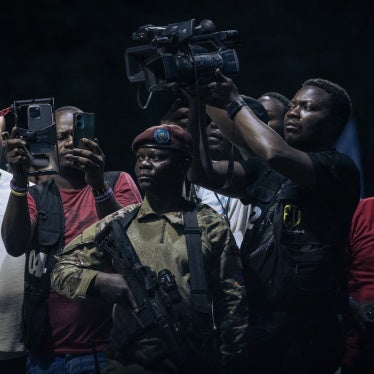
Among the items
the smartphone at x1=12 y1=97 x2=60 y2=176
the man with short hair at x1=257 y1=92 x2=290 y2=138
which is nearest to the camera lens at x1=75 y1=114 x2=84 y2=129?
the smartphone at x1=12 y1=97 x2=60 y2=176

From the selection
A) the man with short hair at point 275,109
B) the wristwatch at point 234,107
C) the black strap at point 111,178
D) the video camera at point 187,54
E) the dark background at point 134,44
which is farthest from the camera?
the dark background at point 134,44

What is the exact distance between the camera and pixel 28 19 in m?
6.01

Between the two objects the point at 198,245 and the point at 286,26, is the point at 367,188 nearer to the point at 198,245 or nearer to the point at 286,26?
the point at 286,26

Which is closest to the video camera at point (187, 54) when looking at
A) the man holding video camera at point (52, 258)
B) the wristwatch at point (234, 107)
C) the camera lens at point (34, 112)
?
the wristwatch at point (234, 107)

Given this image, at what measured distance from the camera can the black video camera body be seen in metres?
3.26

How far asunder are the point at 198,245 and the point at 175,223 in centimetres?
15

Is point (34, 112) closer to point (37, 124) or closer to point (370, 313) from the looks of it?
point (37, 124)

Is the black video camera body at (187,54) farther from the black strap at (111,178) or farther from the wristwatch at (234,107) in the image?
the black strap at (111,178)

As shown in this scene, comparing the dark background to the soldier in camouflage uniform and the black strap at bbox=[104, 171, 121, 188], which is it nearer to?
the black strap at bbox=[104, 171, 121, 188]

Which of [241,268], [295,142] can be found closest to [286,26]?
[295,142]

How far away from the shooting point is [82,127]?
364 cm

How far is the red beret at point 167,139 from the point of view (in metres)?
3.63

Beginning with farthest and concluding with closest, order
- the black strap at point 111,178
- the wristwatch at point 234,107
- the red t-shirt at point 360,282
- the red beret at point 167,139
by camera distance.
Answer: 1. the black strap at point 111,178
2. the red t-shirt at point 360,282
3. the red beret at point 167,139
4. the wristwatch at point 234,107

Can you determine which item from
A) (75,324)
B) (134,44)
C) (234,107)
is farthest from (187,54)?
(134,44)
